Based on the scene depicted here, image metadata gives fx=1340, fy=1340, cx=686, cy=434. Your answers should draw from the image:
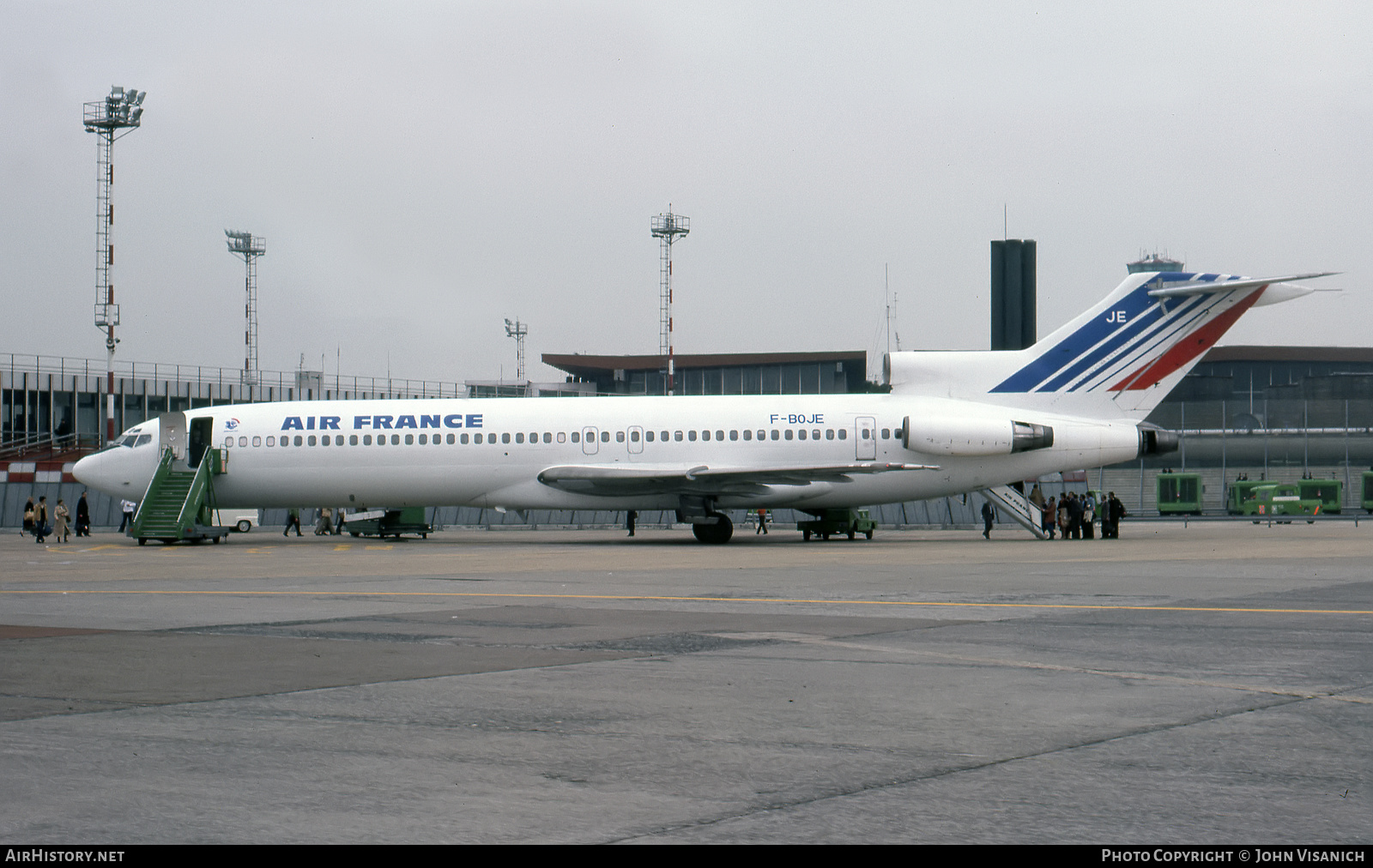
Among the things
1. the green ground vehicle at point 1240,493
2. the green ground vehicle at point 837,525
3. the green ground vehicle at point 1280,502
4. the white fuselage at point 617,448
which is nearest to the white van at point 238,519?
the white fuselage at point 617,448

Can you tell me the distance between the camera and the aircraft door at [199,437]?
3766 cm

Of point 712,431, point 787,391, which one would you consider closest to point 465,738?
point 712,431

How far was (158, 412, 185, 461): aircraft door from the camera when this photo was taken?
126ft

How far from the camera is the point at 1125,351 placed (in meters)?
36.4

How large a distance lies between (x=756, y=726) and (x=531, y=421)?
29.7 meters

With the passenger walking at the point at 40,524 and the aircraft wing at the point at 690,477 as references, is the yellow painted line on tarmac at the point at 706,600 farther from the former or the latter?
the passenger walking at the point at 40,524

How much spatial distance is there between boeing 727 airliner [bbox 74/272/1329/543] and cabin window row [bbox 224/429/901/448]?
46 mm

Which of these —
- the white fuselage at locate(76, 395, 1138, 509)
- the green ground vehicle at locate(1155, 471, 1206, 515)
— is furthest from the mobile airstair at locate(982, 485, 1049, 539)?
the green ground vehicle at locate(1155, 471, 1206, 515)

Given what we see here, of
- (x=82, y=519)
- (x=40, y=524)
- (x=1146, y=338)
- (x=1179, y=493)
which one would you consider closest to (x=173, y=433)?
(x=40, y=524)

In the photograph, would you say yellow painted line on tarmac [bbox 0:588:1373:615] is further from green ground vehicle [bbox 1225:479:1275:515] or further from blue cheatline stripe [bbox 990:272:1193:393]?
green ground vehicle [bbox 1225:479:1275:515]

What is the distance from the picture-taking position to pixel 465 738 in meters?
7.25

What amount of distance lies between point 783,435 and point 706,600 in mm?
19994

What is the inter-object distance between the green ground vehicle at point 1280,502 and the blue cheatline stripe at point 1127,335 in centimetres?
2253

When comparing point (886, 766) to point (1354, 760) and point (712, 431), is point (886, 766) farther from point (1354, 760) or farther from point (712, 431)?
point (712, 431)
